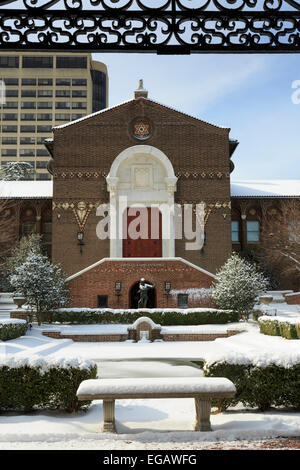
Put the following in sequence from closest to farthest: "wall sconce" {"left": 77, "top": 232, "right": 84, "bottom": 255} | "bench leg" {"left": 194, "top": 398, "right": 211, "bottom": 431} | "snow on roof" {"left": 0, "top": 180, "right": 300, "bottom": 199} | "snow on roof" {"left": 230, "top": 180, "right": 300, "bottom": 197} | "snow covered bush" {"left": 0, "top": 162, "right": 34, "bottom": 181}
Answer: "bench leg" {"left": 194, "top": 398, "right": 211, "bottom": 431}, "wall sconce" {"left": 77, "top": 232, "right": 84, "bottom": 255}, "snow on roof" {"left": 230, "top": 180, "right": 300, "bottom": 197}, "snow on roof" {"left": 0, "top": 180, "right": 300, "bottom": 199}, "snow covered bush" {"left": 0, "top": 162, "right": 34, "bottom": 181}

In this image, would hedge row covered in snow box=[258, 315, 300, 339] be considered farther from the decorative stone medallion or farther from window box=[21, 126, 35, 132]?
window box=[21, 126, 35, 132]

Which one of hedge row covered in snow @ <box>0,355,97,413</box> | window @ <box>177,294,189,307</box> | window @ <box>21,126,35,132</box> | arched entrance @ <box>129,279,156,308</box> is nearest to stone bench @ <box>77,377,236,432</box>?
hedge row covered in snow @ <box>0,355,97,413</box>

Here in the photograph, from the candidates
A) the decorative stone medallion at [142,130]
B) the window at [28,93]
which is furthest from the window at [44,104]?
the decorative stone medallion at [142,130]

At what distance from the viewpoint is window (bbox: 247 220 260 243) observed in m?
39.2

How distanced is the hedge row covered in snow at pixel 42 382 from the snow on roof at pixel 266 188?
3204cm

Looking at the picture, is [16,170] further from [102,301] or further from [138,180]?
[102,301]

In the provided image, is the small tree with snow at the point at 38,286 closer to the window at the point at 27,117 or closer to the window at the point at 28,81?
the window at the point at 27,117

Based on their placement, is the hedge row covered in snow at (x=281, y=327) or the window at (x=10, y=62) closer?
the hedge row covered in snow at (x=281, y=327)

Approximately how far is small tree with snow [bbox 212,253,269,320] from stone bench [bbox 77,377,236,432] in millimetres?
19129

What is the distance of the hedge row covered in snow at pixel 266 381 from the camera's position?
7.96 meters

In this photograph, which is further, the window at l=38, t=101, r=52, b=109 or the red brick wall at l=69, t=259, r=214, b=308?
the window at l=38, t=101, r=52, b=109

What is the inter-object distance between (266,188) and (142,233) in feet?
42.4

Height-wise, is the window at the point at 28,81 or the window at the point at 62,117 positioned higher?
the window at the point at 28,81
